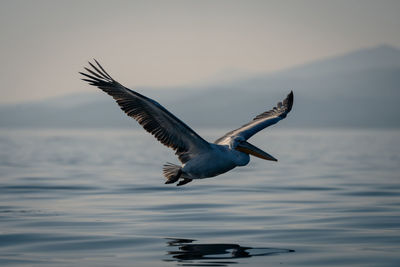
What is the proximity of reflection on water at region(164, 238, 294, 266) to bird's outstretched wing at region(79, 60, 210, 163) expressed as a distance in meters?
1.83

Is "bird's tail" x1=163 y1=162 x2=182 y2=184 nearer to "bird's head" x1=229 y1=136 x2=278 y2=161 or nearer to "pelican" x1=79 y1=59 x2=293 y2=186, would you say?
"pelican" x1=79 y1=59 x2=293 y2=186

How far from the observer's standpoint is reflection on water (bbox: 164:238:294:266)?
8.72 meters

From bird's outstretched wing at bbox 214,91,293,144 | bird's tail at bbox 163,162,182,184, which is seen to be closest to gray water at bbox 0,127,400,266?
bird's tail at bbox 163,162,182,184

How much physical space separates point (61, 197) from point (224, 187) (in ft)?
15.7

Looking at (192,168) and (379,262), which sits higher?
(192,168)

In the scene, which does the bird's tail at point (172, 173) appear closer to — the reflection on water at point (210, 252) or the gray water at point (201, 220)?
the gray water at point (201, 220)

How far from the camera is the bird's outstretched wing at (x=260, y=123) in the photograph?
12438mm

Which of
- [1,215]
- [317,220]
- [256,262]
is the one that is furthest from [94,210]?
[256,262]

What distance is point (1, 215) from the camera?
12.8 meters

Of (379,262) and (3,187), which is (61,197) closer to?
(3,187)

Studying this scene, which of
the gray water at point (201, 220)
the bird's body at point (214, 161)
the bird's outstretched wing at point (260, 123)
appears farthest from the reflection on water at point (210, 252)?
the bird's outstretched wing at point (260, 123)

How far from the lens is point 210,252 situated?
9.23m

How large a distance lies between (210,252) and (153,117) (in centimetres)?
271

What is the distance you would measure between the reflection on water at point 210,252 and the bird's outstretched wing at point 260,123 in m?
2.99
